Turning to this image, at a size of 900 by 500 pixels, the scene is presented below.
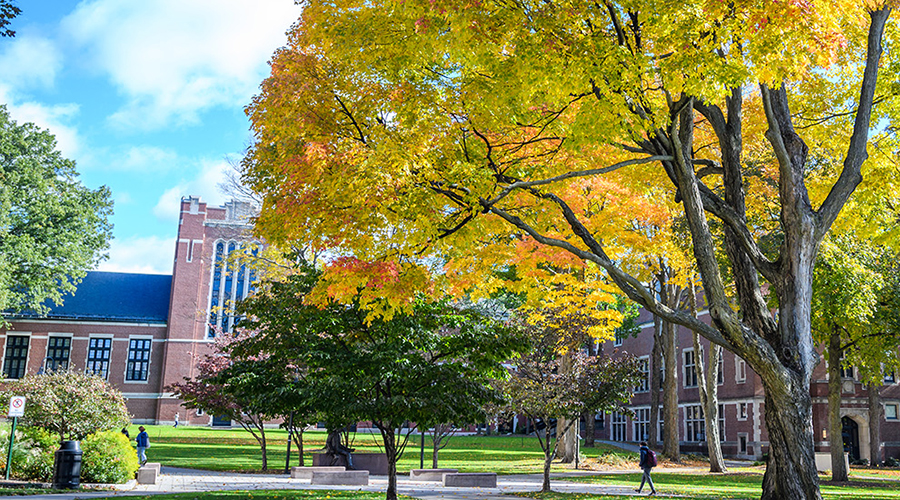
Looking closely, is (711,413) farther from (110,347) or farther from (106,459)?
(110,347)

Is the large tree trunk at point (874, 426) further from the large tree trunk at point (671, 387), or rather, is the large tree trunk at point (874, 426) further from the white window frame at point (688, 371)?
the white window frame at point (688, 371)

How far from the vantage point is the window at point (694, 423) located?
4353cm

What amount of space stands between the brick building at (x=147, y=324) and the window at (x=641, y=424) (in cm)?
3034

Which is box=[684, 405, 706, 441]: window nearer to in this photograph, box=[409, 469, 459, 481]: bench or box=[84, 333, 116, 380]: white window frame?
box=[409, 469, 459, 481]: bench

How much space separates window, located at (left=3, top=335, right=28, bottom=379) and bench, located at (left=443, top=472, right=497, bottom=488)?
46.4 meters

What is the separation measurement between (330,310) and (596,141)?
247 inches

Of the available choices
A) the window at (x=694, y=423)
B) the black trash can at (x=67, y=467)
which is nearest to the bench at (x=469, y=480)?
the black trash can at (x=67, y=467)

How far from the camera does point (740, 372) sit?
134 ft

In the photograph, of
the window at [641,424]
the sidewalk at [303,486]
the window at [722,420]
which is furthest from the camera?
the window at [641,424]

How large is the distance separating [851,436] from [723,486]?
21182 millimetres

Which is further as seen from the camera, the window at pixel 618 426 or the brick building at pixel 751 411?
the window at pixel 618 426

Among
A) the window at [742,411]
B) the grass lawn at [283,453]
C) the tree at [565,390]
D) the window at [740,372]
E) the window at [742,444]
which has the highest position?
the window at [740,372]

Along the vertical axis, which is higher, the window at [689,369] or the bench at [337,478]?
the window at [689,369]

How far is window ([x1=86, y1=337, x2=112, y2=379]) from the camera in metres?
55.0
